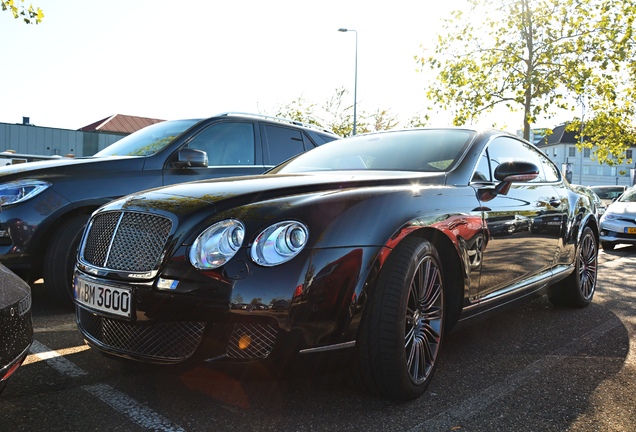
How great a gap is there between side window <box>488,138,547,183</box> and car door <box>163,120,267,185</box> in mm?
2621

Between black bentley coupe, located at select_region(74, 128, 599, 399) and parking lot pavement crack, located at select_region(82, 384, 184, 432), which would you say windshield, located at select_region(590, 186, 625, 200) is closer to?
black bentley coupe, located at select_region(74, 128, 599, 399)

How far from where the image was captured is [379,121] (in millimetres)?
37906

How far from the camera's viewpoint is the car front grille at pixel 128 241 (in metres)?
2.40

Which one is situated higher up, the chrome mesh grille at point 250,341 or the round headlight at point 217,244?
the round headlight at point 217,244

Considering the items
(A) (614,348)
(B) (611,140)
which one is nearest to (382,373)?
(A) (614,348)

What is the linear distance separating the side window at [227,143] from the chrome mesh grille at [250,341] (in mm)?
3327

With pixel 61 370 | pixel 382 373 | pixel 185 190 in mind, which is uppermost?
pixel 185 190

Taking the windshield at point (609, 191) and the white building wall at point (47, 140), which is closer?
the windshield at point (609, 191)

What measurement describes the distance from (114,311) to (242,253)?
0.65 meters

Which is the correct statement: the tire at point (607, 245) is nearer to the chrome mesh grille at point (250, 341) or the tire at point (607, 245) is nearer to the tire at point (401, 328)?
the tire at point (401, 328)

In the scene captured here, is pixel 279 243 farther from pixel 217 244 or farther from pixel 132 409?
pixel 132 409

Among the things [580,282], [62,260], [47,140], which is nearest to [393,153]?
[580,282]

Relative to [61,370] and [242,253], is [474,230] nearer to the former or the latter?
[242,253]

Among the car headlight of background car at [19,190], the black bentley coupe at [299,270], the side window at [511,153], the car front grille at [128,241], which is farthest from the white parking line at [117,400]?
the side window at [511,153]
